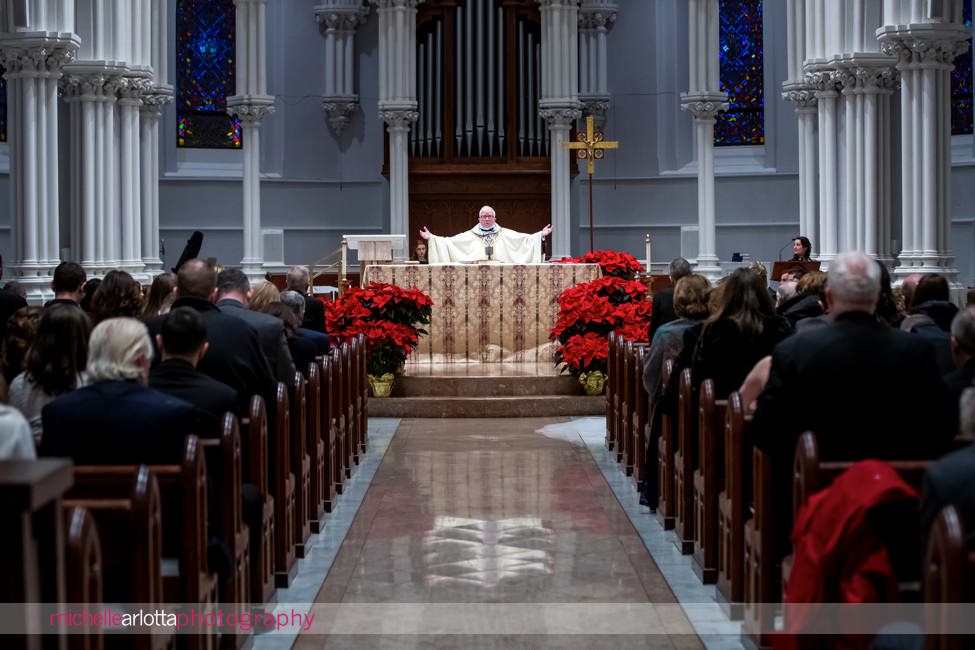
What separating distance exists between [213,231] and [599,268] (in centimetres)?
860

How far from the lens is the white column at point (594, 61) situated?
20.6m

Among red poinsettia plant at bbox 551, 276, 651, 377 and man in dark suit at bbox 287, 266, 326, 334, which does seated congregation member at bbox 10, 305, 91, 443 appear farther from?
red poinsettia plant at bbox 551, 276, 651, 377

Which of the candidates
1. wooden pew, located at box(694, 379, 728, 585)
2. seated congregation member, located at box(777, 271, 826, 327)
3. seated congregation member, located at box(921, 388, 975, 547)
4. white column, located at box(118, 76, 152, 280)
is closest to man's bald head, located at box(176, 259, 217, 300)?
wooden pew, located at box(694, 379, 728, 585)

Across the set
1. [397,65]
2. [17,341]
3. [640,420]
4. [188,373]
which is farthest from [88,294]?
[397,65]

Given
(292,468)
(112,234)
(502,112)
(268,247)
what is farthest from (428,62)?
(292,468)

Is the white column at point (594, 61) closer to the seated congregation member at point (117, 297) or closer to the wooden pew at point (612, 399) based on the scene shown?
the wooden pew at point (612, 399)

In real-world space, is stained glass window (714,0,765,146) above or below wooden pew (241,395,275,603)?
above

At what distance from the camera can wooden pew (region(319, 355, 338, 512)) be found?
8.16 meters

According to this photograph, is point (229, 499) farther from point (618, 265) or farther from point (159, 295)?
point (618, 265)

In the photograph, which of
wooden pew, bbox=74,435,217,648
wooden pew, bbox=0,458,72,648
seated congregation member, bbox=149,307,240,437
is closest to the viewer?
wooden pew, bbox=0,458,72,648

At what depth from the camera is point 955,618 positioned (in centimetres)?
294

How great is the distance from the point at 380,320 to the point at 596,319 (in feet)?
6.65

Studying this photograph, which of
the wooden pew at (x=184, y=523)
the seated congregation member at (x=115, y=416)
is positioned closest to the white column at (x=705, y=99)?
the wooden pew at (x=184, y=523)

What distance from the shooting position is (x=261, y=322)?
22.0 ft
